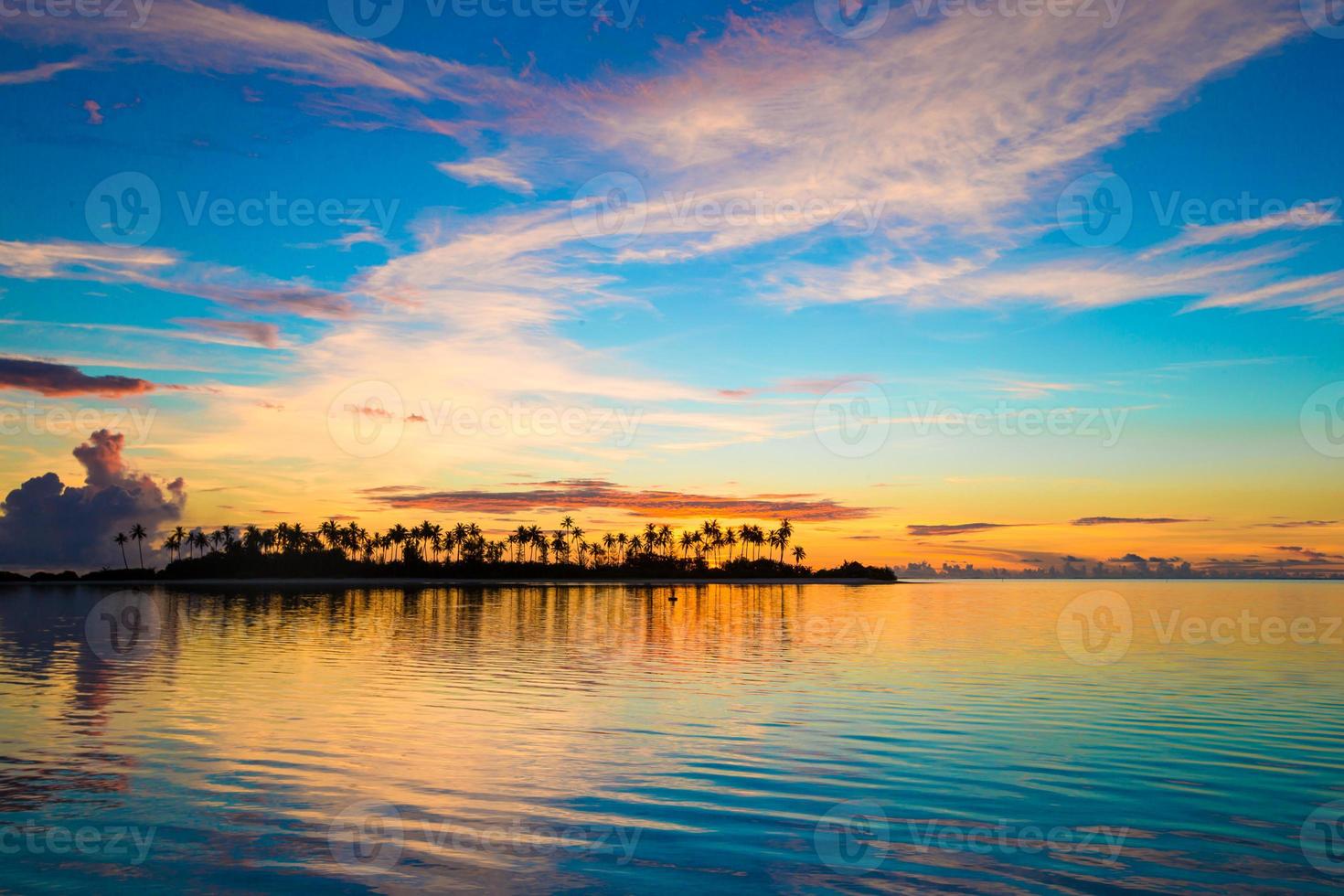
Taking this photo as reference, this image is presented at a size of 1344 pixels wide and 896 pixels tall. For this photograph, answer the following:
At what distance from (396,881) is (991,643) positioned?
192 feet

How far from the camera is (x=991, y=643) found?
6431cm

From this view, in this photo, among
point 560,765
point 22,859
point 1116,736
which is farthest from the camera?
point 1116,736

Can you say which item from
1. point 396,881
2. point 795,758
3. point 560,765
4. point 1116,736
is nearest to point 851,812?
point 795,758

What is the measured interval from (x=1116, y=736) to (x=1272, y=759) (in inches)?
172

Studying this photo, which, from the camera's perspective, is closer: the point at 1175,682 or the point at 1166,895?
the point at 1166,895

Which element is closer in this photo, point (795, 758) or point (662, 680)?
point (795, 758)

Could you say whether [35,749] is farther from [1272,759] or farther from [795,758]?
[1272,759]

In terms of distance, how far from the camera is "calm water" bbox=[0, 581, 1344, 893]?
14.9 m

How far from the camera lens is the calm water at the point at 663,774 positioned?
14.9 metres

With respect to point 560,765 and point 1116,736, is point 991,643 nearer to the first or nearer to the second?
point 1116,736

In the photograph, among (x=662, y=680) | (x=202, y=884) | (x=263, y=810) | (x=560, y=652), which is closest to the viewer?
(x=202, y=884)

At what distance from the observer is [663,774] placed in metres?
21.8

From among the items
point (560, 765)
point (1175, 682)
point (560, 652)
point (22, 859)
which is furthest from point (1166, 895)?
point (560, 652)

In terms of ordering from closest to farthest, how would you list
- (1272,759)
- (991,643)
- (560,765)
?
(560,765) → (1272,759) → (991,643)
